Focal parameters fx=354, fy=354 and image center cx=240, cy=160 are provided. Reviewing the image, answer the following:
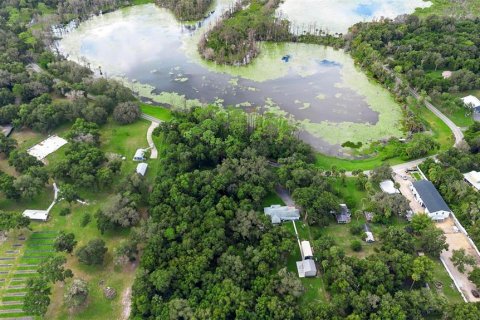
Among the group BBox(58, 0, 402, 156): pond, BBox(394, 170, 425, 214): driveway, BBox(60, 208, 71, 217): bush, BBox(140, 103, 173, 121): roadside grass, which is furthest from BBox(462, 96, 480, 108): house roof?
BBox(60, 208, 71, 217): bush

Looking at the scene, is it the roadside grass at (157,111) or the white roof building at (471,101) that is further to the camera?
the roadside grass at (157,111)

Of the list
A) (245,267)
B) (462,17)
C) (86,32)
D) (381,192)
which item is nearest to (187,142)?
(245,267)

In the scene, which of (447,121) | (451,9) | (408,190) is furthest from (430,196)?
(451,9)

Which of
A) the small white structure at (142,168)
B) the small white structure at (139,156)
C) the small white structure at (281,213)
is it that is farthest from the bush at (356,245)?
the small white structure at (139,156)

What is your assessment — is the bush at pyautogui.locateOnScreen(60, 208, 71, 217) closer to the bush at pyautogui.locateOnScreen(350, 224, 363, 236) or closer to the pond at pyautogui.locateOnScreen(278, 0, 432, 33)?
the bush at pyautogui.locateOnScreen(350, 224, 363, 236)

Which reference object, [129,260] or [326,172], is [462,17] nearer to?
[326,172]

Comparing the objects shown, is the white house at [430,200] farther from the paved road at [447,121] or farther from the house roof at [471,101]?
the house roof at [471,101]

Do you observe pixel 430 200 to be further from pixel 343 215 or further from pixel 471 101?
pixel 471 101
